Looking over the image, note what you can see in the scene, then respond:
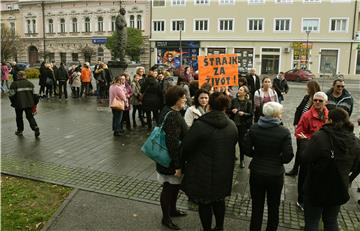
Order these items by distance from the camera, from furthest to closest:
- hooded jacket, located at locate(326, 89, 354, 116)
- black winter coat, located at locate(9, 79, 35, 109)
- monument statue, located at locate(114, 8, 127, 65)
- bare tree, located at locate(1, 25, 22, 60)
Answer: bare tree, located at locate(1, 25, 22, 60)
monument statue, located at locate(114, 8, 127, 65)
black winter coat, located at locate(9, 79, 35, 109)
hooded jacket, located at locate(326, 89, 354, 116)

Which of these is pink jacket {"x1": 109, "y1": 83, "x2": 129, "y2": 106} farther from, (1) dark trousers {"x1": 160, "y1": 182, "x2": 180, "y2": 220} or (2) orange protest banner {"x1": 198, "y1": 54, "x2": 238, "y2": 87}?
(1) dark trousers {"x1": 160, "y1": 182, "x2": 180, "y2": 220}

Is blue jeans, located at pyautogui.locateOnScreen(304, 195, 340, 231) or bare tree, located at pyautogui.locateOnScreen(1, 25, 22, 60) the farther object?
bare tree, located at pyautogui.locateOnScreen(1, 25, 22, 60)

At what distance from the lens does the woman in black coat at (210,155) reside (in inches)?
156

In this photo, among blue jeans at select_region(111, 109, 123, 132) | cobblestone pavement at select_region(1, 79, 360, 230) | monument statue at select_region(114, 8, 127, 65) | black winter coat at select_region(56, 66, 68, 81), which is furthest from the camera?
black winter coat at select_region(56, 66, 68, 81)

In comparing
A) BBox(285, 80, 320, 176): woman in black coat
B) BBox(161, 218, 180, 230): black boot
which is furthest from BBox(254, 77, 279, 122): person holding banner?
BBox(161, 218, 180, 230): black boot

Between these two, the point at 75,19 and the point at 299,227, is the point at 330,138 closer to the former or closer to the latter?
the point at 299,227

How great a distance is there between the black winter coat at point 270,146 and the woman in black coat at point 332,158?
0.78ft

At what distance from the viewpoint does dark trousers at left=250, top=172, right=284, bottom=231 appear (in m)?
4.07

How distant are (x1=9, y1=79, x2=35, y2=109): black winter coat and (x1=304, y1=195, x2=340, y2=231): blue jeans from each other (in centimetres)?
749

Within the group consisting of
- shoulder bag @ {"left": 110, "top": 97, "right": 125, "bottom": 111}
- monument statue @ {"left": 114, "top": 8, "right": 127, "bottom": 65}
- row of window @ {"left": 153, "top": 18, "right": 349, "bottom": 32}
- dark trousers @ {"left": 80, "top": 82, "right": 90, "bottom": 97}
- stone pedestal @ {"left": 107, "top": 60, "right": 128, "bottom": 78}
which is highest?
row of window @ {"left": 153, "top": 18, "right": 349, "bottom": 32}

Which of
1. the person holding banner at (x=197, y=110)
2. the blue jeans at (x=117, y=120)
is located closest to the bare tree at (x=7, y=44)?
the blue jeans at (x=117, y=120)

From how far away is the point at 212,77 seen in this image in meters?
8.12

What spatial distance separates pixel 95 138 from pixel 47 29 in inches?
2190

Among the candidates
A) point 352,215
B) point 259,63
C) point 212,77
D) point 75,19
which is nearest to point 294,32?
point 259,63
